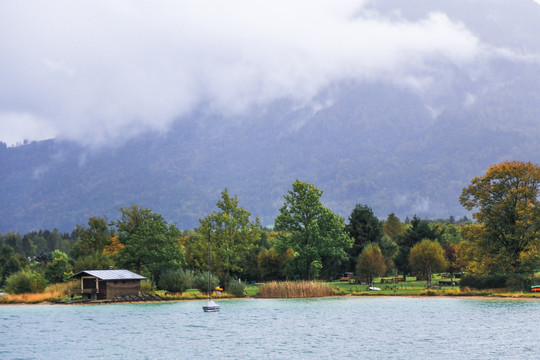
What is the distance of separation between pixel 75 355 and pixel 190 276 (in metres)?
47.4

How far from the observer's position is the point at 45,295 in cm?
8750

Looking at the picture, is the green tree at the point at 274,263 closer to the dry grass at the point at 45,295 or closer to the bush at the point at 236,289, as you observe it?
the bush at the point at 236,289

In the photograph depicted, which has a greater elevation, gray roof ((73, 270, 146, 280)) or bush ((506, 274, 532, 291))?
gray roof ((73, 270, 146, 280))

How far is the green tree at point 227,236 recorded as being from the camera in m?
93.5

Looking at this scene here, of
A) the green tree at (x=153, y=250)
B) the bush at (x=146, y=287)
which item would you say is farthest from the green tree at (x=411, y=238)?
the bush at (x=146, y=287)

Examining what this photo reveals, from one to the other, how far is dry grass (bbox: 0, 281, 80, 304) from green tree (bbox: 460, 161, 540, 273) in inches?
2141

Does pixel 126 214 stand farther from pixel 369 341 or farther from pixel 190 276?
pixel 369 341

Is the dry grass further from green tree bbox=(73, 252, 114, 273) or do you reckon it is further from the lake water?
the lake water

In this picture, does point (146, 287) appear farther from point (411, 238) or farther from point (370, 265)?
point (411, 238)

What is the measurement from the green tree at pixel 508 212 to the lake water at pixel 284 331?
7.88 m

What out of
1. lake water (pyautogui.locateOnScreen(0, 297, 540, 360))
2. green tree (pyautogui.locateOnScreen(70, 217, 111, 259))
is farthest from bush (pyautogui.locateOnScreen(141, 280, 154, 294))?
green tree (pyautogui.locateOnScreen(70, 217, 111, 259))

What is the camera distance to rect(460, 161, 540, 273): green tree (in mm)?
79062

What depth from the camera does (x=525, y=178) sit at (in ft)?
266

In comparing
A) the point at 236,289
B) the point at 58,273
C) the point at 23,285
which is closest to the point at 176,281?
the point at 236,289
